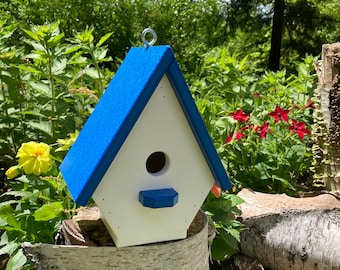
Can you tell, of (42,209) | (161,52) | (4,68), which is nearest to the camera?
(161,52)

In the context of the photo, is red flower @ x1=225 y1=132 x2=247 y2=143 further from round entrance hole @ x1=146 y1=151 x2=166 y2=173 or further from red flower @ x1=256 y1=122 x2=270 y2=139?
round entrance hole @ x1=146 y1=151 x2=166 y2=173

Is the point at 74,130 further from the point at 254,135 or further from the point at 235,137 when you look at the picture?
the point at 254,135

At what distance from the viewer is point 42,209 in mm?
1728

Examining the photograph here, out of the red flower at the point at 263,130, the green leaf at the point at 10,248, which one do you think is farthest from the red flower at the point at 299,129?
the green leaf at the point at 10,248

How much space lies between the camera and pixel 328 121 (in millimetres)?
2836

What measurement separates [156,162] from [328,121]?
58.9 inches

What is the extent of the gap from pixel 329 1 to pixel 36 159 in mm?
9984

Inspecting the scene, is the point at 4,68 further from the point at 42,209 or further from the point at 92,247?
the point at 92,247

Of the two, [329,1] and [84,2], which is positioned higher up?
[84,2]

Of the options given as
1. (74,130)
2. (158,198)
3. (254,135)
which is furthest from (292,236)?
(158,198)

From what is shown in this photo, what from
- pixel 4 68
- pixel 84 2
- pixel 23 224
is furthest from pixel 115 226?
pixel 84 2

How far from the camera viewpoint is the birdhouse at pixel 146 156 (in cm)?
143

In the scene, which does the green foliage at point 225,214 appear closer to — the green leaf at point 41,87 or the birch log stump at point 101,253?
the birch log stump at point 101,253

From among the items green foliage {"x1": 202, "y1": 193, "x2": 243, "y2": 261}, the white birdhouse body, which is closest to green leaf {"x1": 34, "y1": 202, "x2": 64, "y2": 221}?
the white birdhouse body
